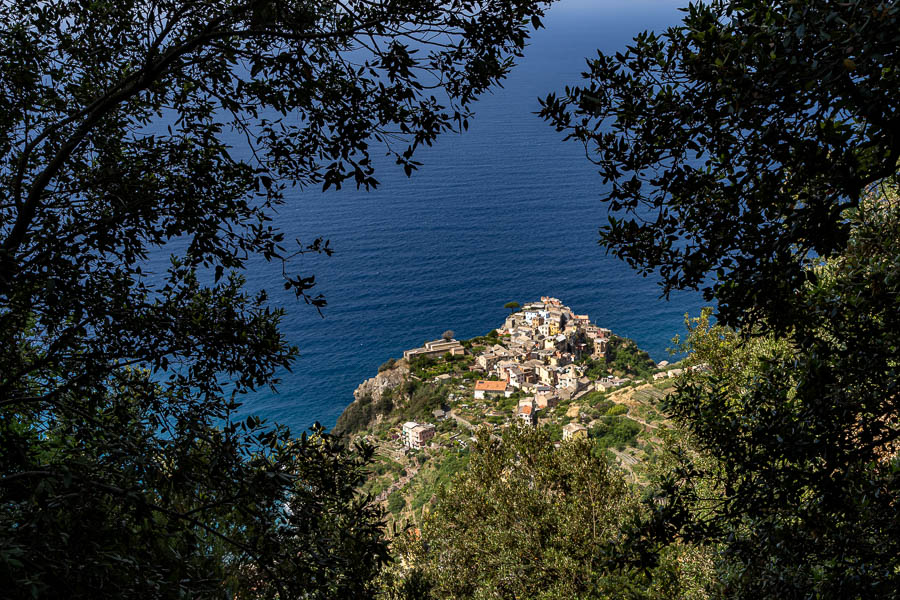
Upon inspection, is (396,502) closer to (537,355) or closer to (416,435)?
(416,435)

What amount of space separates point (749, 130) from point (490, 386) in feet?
145

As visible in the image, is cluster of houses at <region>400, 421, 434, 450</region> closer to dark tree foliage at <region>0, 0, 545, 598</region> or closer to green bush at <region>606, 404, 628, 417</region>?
green bush at <region>606, 404, 628, 417</region>

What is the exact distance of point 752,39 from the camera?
2535 millimetres

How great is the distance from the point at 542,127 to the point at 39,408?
413 ft

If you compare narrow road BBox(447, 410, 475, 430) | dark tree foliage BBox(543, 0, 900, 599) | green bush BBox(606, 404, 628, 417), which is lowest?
dark tree foliage BBox(543, 0, 900, 599)

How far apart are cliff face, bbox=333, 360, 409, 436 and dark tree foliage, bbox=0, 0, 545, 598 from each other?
40522 millimetres

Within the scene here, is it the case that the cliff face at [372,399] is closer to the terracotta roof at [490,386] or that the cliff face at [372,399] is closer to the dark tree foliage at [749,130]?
the terracotta roof at [490,386]

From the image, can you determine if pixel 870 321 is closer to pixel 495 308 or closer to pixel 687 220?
pixel 687 220

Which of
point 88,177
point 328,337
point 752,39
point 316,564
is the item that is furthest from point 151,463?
point 328,337

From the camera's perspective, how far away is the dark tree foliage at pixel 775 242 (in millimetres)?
2547

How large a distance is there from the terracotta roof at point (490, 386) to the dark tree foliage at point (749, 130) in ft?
141

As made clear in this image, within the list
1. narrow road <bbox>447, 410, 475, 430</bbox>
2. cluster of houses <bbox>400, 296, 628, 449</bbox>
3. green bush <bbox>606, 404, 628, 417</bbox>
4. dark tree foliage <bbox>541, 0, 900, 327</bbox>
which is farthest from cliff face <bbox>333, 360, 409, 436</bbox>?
dark tree foliage <bbox>541, 0, 900, 327</bbox>

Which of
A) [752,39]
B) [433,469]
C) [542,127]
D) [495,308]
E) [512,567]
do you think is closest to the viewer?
[752,39]

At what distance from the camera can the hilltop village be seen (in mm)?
32094
